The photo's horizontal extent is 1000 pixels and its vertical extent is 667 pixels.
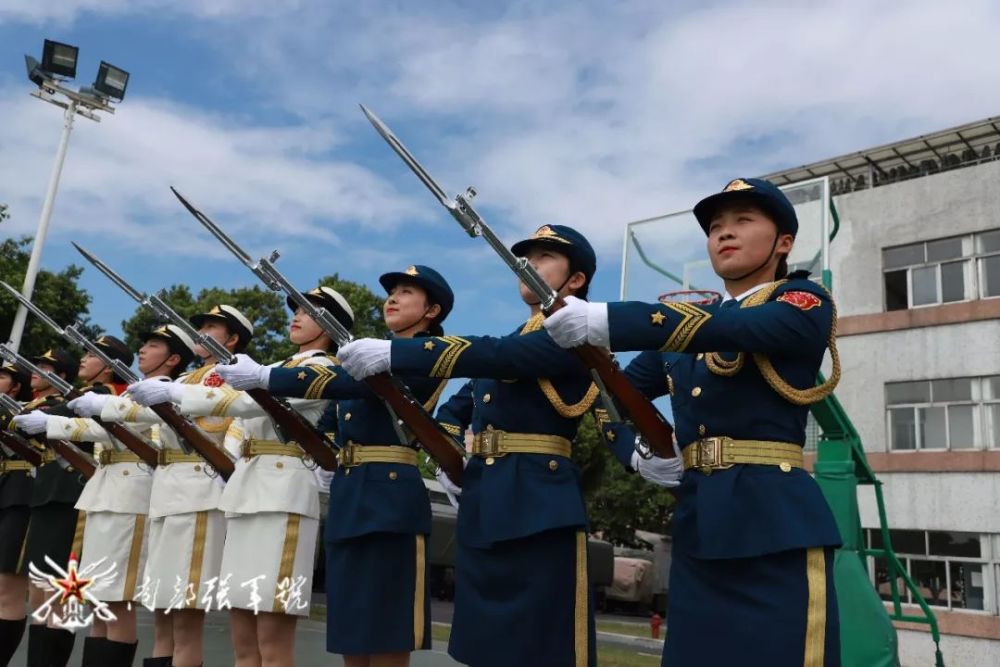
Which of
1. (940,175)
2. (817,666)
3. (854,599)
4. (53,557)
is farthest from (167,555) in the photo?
(940,175)

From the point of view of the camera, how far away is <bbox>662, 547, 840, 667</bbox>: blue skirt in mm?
3039

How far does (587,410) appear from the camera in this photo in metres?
4.28

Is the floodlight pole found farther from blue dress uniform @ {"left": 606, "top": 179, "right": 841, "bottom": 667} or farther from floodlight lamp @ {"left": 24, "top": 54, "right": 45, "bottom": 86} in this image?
blue dress uniform @ {"left": 606, "top": 179, "right": 841, "bottom": 667}

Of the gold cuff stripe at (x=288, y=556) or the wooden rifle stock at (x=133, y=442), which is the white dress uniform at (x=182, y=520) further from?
the gold cuff stripe at (x=288, y=556)

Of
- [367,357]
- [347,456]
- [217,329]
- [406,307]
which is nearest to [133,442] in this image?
[217,329]

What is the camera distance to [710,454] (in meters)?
3.33

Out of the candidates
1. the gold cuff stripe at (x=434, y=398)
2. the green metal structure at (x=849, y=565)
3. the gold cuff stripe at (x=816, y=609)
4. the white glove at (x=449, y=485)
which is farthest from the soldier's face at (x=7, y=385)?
the gold cuff stripe at (x=816, y=609)

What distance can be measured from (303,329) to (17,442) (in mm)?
3726

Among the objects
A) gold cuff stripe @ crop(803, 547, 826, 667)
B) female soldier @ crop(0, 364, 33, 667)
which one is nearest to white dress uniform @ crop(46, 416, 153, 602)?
female soldier @ crop(0, 364, 33, 667)

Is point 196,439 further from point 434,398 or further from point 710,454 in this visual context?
point 710,454

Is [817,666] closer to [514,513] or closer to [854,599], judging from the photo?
[514,513]

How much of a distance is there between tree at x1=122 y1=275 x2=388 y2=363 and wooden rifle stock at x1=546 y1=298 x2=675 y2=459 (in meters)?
19.0

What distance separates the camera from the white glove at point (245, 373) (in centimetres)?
515

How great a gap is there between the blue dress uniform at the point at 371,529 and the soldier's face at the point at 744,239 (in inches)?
82.3
